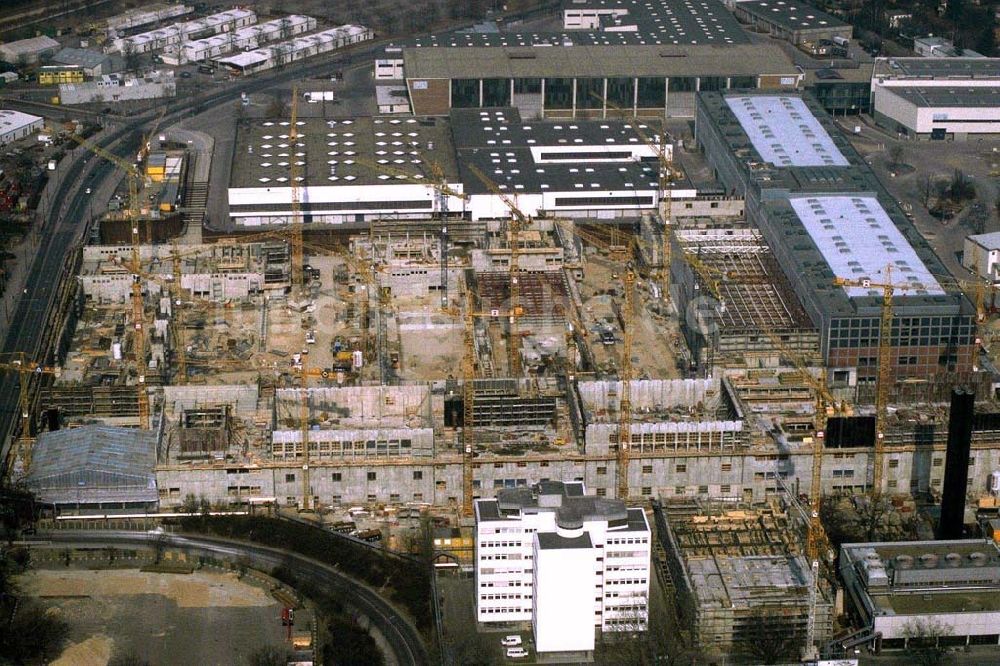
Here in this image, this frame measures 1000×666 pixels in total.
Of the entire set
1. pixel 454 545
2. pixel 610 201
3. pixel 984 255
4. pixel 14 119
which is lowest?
pixel 454 545

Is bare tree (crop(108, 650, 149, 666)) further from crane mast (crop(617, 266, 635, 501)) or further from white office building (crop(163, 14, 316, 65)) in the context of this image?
white office building (crop(163, 14, 316, 65))

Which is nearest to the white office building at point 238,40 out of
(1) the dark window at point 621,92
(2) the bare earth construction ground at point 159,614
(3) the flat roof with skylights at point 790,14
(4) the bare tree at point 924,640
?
(1) the dark window at point 621,92

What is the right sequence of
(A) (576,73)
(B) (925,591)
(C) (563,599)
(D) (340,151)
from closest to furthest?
(C) (563,599), (B) (925,591), (D) (340,151), (A) (576,73)

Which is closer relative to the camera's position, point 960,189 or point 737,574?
point 737,574

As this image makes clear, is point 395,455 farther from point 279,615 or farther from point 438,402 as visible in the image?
point 279,615

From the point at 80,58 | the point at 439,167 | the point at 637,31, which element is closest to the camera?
the point at 439,167

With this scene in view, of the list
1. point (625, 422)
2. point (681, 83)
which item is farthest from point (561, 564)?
Answer: point (681, 83)

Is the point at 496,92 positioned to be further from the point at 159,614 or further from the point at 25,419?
the point at 159,614

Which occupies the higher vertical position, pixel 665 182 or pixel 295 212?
pixel 665 182
